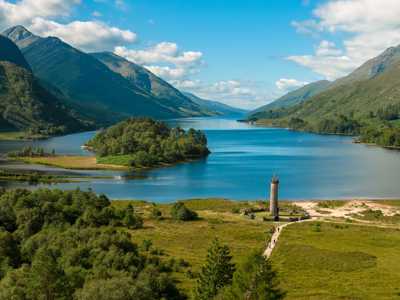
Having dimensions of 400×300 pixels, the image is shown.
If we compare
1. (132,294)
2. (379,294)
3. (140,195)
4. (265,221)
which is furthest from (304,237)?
(140,195)

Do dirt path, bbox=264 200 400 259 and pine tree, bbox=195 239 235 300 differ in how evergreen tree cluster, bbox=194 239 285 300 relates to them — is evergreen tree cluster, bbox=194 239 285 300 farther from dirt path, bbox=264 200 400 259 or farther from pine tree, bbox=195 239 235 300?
dirt path, bbox=264 200 400 259

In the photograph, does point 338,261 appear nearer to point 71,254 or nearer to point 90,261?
point 90,261

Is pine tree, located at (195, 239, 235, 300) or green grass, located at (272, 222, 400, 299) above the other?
pine tree, located at (195, 239, 235, 300)

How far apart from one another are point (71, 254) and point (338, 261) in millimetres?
43391

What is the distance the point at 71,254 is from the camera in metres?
71.7

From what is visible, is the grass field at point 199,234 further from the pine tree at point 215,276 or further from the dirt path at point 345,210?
the pine tree at point 215,276

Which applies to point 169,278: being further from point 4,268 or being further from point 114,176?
point 114,176

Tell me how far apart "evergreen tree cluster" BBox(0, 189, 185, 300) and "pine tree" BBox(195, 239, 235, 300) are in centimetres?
662

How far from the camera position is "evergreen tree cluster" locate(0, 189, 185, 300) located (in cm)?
5544

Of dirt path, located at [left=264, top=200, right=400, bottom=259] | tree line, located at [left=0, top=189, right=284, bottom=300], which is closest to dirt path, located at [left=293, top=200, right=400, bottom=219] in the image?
dirt path, located at [left=264, top=200, right=400, bottom=259]

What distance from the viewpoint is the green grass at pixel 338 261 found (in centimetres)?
6769

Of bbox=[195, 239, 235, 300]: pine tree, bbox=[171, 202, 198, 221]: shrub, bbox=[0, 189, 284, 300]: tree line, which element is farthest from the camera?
bbox=[171, 202, 198, 221]: shrub

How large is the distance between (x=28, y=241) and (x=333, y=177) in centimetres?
14097

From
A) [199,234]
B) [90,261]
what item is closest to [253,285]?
[90,261]
